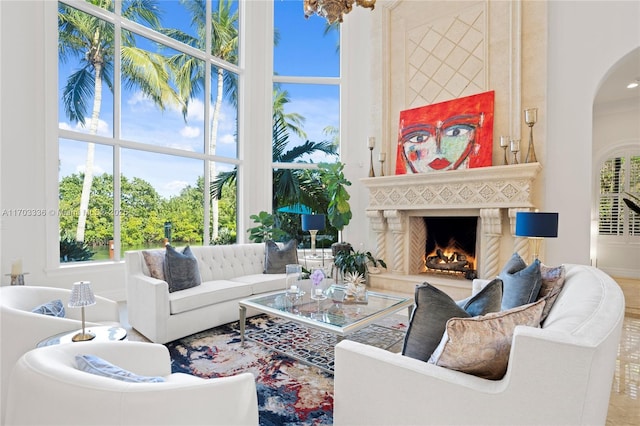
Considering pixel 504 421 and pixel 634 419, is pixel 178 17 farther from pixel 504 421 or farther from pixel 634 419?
pixel 634 419

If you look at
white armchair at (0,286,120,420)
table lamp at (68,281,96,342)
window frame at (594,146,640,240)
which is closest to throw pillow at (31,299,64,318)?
white armchair at (0,286,120,420)

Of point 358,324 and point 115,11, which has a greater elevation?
point 115,11

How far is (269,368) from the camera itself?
8.50 feet

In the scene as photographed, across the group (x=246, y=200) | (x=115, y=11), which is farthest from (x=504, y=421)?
(x=115, y=11)

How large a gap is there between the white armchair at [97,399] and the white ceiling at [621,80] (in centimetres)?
541

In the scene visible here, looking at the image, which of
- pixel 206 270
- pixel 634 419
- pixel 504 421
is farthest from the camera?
pixel 206 270

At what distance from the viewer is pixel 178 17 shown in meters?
5.49

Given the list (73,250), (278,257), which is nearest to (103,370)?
(278,257)

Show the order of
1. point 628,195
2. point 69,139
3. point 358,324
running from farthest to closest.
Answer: point 628,195, point 69,139, point 358,324

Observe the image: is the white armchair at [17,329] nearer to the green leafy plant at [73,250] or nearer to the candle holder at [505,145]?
the green leafy plant at [73,250]

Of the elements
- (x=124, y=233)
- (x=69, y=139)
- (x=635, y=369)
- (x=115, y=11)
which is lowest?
(x=635, y=369)

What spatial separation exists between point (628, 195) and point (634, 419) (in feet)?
19.0

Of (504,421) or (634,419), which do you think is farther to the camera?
(634,419)

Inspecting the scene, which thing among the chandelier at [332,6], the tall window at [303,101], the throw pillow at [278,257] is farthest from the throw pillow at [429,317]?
the tall window at [303,101]
